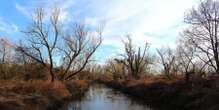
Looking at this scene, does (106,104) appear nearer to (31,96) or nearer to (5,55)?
(31,96)

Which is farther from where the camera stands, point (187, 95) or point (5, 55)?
point (5, 55)

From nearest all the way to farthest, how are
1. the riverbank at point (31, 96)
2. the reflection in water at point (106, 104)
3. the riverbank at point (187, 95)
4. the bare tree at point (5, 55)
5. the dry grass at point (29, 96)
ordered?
the dry grass at point (29, 96) → the riverbank at point (31, 96) → the riverbank at point (187, 95) → the reflection in water at point (106, 104) → the bare tree at point (5, 55)

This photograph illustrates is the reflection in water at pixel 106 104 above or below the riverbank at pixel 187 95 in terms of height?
below

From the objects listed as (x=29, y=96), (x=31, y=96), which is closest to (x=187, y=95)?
(x=31, y=96)

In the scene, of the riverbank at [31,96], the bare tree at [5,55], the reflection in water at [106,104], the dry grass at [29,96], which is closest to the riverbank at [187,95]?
the reflection in water at [106,104]

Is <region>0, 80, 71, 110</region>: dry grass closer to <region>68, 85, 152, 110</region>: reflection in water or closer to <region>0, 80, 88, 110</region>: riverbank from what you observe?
<region>0, 80, 88, 110</region>: riverbank

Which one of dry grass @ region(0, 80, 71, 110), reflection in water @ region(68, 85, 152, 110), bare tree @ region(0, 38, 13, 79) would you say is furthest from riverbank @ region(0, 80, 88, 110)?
bare tree @ region(0, 38, 13, 79)

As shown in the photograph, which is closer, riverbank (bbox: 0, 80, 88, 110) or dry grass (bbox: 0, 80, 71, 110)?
dry grass (bbox: 0, 80, 71, 110)

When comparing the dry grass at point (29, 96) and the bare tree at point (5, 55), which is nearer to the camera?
the dry grass at point (29, 96)

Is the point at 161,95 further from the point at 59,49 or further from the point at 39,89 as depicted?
the point at 59,49

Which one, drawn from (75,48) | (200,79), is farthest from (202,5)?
(75,48)

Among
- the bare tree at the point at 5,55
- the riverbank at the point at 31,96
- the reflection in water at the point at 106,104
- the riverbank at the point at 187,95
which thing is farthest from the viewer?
the bare tree at the point at 5,55

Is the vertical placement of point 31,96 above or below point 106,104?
above

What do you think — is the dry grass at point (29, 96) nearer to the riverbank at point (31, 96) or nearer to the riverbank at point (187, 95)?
the riverbank at point (31, 96)
